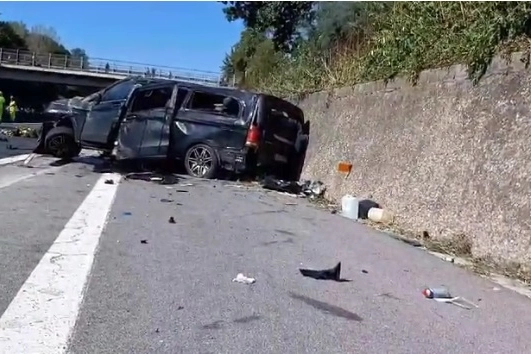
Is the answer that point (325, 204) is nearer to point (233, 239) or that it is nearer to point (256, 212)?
point (256, 212)

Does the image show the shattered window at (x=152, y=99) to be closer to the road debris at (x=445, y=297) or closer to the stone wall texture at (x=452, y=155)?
the stone wall texture at (x=452, y=155)

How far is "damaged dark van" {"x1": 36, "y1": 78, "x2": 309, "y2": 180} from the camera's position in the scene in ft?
47.1

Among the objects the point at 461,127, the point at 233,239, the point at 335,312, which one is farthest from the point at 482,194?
the point at 335,312

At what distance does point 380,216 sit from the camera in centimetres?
1002

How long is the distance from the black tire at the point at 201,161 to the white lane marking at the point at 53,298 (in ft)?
23.6

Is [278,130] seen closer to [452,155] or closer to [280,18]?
[452,155]

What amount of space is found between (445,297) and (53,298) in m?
2.96

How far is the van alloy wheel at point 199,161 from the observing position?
1456 cm

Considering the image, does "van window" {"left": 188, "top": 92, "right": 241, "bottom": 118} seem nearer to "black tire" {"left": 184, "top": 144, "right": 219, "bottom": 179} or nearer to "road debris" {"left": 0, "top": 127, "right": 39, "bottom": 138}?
"black tire" {"left": 184, "top": 144, "right": 219, "bottom": 179}

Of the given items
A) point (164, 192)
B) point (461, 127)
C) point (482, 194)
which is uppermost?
point (461, 127)

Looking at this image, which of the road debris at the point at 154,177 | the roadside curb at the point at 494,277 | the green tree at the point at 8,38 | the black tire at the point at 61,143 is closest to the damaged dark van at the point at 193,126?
the road debris at the point at 154,177

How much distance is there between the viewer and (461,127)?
874 centimetres

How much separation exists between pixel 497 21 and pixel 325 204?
4970 millimetres

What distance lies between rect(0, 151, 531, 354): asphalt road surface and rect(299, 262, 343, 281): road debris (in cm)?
13
